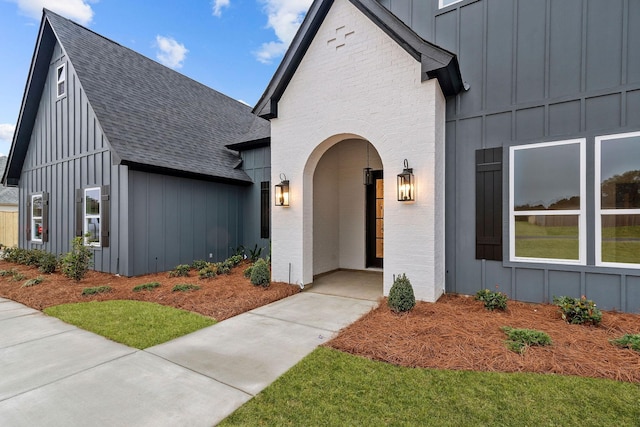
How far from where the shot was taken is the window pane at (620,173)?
4.66 meters

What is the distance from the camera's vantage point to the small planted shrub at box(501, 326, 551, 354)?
142 inches

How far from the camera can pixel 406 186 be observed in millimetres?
5402

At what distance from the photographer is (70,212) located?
9.80 metres

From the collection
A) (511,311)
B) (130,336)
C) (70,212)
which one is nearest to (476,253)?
(511,311)

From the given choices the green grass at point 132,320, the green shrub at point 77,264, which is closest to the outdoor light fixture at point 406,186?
the green grass at point 132,320

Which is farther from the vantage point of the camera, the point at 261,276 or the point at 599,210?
the point at 261,276

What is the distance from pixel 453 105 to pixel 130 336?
6.71 metres

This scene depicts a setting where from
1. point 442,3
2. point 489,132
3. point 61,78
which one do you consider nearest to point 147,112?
point 61,78

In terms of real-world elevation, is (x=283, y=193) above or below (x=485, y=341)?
above

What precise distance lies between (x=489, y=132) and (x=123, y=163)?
822 cm

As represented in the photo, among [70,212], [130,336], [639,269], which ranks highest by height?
[70,212]

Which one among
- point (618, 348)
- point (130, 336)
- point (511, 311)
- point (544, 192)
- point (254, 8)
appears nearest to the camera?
point (618, 348)

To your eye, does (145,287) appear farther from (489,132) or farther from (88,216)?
(489,132)

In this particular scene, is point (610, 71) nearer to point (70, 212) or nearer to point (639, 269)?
point (639, 269)
